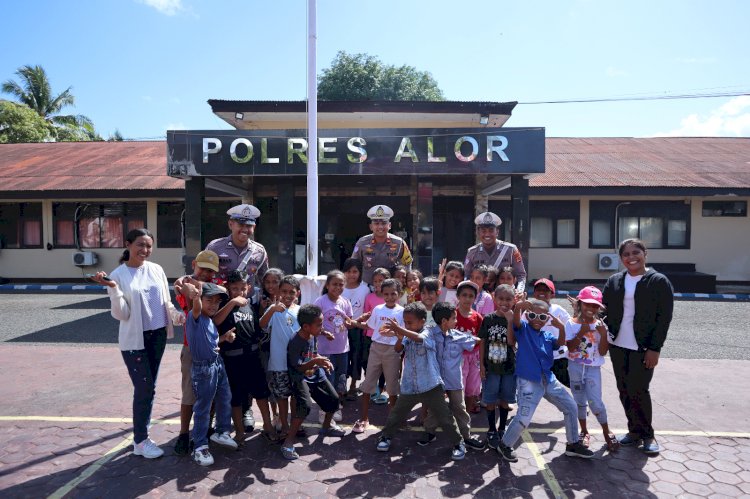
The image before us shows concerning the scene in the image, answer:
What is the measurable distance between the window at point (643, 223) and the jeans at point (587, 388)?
1249 centimetres

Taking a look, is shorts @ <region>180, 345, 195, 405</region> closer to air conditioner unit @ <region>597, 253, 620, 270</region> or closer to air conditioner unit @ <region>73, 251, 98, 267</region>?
air conditioner unit @ <region>73, 251, 98, 267</region>

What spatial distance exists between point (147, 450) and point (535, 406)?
3043 millimetres

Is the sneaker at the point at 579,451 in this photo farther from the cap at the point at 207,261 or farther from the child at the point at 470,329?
the cap at the point at 207,261

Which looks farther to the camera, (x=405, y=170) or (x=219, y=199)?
(x=219, y=199)

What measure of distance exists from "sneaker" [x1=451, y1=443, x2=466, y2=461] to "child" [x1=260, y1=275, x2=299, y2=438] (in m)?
1.38

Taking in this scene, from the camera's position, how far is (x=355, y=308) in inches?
185

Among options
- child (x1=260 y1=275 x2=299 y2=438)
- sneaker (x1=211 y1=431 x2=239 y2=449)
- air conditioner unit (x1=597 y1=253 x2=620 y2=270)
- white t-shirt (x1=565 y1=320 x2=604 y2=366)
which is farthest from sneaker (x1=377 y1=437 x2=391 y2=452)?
air conditioner unit (x1=597 y1=253 x2=620 y2=270)

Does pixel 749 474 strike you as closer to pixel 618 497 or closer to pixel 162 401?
pixel 618 497

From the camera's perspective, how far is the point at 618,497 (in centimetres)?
303

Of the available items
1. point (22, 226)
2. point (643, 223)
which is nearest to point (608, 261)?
point (643, 223)

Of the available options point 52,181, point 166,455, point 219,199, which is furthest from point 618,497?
point 52,181

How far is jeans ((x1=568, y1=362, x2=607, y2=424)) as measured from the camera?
371 cm

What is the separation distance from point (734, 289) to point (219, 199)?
54.7ft

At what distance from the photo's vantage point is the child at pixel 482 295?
4.50 m
